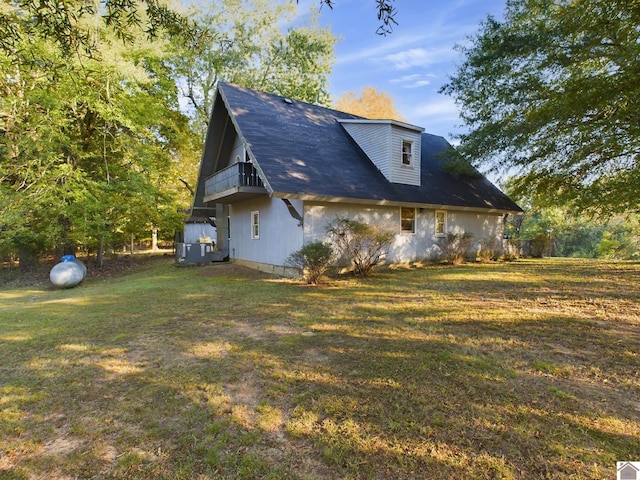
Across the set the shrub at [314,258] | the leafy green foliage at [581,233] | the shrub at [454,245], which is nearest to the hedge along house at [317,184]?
the shrub at [454,245]

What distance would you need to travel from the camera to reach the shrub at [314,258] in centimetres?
917

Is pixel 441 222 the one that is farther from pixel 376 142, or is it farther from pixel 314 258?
pixel 314 258

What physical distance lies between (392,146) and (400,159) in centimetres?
61

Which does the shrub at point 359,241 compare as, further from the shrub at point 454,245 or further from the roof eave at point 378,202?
the shrub at point 454,245

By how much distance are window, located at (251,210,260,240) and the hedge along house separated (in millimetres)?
45

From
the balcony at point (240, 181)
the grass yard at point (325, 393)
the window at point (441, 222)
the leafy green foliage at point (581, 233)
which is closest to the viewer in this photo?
the grass yard at point (325, 393)

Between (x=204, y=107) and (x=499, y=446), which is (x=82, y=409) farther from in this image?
(x=204, y=107)

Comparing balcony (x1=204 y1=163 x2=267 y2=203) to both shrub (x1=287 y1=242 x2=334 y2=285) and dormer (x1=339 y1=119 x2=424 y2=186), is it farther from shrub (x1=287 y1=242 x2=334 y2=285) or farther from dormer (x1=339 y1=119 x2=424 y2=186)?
dormer (x1=339 y1=119 x2=424 y2=186)

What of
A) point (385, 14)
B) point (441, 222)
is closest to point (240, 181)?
point (441, 222)

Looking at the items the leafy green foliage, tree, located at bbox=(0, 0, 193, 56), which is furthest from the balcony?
the leafy green foliage

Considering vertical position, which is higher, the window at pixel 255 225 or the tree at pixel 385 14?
the tree at pixel 385 14

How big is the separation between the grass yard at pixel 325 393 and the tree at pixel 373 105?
22.9 m

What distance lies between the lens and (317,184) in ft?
34.1

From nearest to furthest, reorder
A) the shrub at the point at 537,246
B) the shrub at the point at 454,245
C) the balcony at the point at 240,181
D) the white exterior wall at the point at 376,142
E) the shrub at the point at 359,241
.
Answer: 1. the shrub at the point at 359,241
2. the balcony at the point at 240,181
3. the white exterior wall at the point at 376,142
4. the shrub at the point at 454,245
5. the shrub at the point at 537,246
